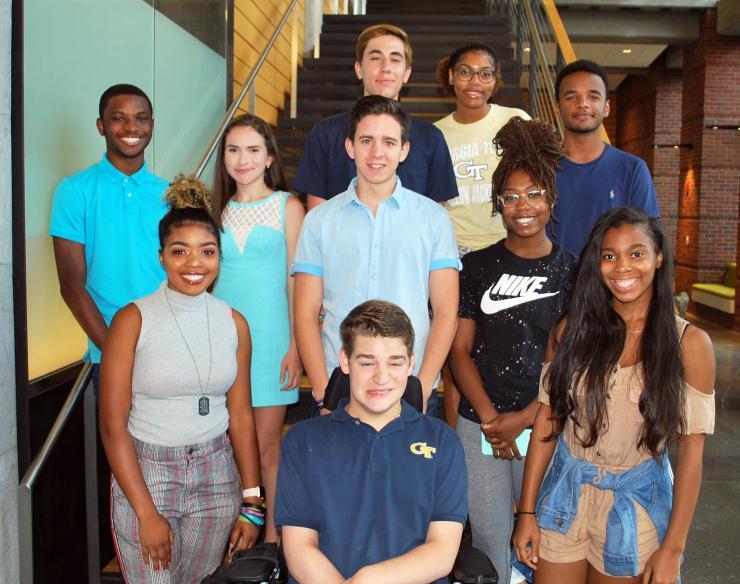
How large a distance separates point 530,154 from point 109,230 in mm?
1469

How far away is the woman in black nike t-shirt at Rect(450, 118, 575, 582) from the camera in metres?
2.42

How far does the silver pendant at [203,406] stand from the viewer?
2.19 metres

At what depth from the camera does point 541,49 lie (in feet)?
19.7

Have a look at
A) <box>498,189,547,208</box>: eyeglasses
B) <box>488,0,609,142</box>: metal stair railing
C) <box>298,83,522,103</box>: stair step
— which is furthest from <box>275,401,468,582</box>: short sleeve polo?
<box>298,83,522,103</box>: stair step

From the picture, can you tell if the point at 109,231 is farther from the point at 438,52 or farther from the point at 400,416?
the point at 438,52

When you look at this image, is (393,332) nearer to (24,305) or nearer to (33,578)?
(24,305)

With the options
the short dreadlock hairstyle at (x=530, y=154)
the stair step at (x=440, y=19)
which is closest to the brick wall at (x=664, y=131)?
the stair step at (x=440, y=19)

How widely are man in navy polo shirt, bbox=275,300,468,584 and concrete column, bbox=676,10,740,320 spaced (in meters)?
11.6

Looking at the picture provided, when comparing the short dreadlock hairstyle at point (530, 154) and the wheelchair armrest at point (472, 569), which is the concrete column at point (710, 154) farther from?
the wheelchair armrest at point (472, 569)

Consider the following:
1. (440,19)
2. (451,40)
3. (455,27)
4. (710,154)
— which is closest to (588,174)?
(451,40)

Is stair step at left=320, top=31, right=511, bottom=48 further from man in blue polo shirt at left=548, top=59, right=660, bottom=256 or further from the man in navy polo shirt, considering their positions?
the man in navy polo shirt

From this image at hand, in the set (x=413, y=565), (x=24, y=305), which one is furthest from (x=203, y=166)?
(x=413, y=565)

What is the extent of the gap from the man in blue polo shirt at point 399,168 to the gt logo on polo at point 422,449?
3.65 ft

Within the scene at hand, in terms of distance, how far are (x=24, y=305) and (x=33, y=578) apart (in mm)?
944
